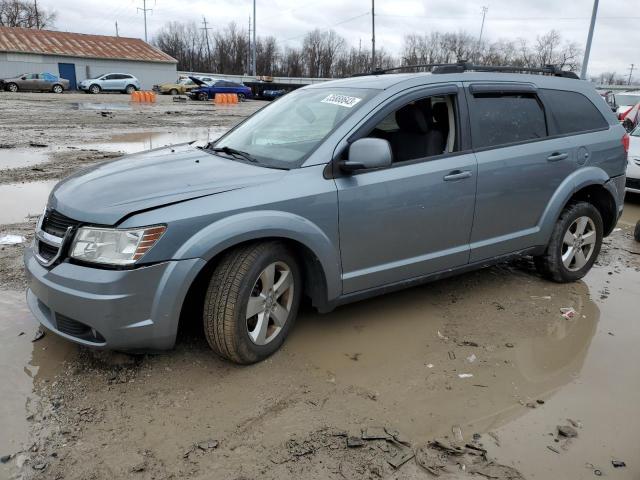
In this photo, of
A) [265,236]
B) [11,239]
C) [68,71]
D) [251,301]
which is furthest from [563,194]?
[68,71]

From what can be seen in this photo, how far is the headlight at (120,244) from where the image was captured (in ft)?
9.27

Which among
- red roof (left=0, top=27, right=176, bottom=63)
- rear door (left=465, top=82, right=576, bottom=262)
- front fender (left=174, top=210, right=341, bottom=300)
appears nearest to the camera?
front fender (left=174, top=210, right=341, bottom=300)

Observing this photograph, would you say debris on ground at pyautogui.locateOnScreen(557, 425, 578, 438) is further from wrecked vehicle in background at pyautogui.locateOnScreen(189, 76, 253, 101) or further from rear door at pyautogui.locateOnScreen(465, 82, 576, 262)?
wrecked vehicle in background at pyautogui.locateOnScreen(189, 76, 253, 101)

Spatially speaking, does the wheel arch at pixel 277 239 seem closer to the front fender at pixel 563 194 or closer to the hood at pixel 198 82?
the front fender at pixel 563 194

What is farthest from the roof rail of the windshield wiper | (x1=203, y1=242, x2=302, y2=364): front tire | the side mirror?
(x1=203, y1=242, x2=302, y2=364): front tire

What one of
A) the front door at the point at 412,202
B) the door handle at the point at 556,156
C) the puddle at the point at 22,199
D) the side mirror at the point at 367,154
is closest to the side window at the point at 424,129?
the front door at the point at 412,202

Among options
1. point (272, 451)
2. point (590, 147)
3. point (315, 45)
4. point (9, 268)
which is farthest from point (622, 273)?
point (315, 45)

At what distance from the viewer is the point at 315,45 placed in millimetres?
96750

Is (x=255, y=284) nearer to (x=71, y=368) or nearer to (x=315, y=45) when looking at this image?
(x=71, y=368)

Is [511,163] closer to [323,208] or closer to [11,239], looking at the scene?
[323,208]

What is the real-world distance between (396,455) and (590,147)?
350 cm

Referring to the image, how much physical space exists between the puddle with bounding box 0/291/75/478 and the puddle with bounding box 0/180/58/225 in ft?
8.78

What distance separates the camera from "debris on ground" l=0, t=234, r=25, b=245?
5426 millimetres

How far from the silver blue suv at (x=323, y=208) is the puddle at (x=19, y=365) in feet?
1.11
